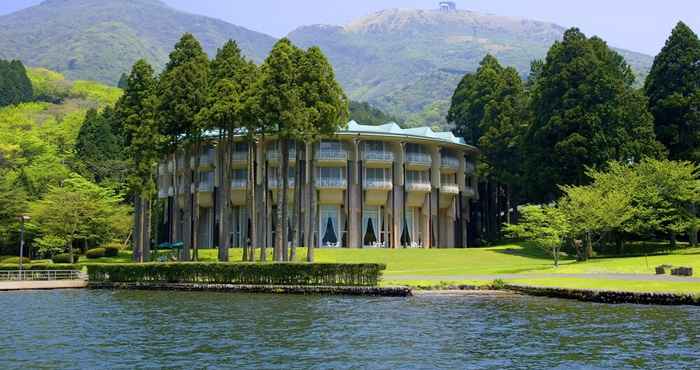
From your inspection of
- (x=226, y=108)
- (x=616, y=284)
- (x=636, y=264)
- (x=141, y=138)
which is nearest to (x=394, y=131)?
(x=226, y=108)

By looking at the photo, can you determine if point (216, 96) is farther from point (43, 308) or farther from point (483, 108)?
point (483, 108)

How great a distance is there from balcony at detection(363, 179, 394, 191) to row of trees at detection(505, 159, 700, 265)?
17.6 metres

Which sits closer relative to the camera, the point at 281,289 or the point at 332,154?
the point at 281,289

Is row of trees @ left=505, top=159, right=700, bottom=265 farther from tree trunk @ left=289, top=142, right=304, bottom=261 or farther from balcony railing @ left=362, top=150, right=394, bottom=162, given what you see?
balcony railing @ left=362, top=150, right=394, bottom=162

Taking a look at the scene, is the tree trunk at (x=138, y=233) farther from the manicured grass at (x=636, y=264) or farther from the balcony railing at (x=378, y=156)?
the manicured grass at (x=636, y=264)

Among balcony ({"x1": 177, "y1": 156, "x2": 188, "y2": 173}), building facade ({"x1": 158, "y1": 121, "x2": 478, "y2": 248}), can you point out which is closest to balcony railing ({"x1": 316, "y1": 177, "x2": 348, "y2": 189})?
building facade ({"x1": 158, "y1": 121, "x2": 478, "y2": 248})

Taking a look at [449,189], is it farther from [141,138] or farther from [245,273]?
[245,273]

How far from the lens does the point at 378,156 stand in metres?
→ 73.6

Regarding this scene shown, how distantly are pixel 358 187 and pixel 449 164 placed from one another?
11395 millimetres

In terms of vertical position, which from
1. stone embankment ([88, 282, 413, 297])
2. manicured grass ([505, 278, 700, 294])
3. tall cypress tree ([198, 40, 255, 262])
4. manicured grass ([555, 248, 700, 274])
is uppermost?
tall cypress tree ([198, 40, 255, 262])

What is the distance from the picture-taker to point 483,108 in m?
85.3

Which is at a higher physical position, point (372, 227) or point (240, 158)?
point (240, 158)

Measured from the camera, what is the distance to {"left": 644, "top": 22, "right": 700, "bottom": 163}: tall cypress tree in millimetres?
65625

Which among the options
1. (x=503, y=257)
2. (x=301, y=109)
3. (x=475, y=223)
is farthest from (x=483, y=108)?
(x=301, y=109)
